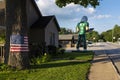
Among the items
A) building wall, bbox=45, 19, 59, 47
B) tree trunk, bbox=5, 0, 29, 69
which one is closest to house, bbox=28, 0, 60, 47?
building wall, bbox=45, 19, 59, 47

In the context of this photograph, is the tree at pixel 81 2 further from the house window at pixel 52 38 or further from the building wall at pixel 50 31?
the house window at pixel 52 38

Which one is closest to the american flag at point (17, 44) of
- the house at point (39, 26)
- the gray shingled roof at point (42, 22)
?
the house at point (39, 26)

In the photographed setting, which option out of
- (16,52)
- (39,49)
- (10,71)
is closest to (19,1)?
(16,52)

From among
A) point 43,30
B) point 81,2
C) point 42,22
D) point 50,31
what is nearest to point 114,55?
point 43,30

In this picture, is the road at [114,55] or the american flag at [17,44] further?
the road at [114,55]

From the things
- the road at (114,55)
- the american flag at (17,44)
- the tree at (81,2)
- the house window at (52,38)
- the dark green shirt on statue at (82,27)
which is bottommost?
the road at (114,55)

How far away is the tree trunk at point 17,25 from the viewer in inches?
551

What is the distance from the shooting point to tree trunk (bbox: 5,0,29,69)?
14.0 metres

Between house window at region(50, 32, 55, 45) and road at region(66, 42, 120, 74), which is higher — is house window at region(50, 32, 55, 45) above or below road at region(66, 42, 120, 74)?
above

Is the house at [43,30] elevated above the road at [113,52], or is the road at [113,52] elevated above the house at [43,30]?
the house at [43,30]

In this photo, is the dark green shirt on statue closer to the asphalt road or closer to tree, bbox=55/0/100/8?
the asphalt road

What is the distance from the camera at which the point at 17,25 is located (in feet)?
46.5

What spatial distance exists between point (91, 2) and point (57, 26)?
15353mm

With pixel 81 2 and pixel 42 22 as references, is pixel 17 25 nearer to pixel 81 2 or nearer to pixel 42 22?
pixel 81 2
